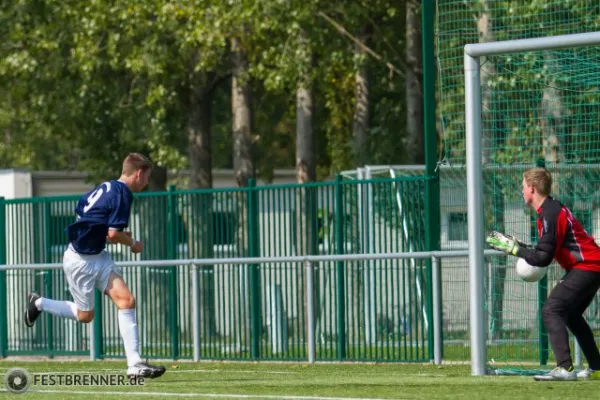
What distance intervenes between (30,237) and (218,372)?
6734mm

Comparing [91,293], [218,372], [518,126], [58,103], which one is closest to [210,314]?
[218,372]

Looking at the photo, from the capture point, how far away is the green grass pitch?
11375 mm

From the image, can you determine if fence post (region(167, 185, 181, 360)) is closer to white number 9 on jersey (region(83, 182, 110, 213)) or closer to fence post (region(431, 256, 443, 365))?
fence post (region(431, 256, 443, 365))

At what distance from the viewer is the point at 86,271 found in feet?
42.5

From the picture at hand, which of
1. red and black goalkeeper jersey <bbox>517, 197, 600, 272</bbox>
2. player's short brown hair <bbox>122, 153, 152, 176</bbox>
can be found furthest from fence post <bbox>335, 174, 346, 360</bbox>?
red and black goalkeeper jersey <bbox>517, 197, 600, 272</bbox>

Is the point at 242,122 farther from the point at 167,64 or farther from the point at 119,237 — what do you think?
the point at 119,237

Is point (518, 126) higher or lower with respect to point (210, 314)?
higher

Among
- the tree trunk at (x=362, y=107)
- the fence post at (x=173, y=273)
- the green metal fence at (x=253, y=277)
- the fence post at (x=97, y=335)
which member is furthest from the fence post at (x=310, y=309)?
the tree trunk at (x=362, y=107)

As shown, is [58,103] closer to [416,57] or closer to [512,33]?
[416,57]

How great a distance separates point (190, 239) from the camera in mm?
20500

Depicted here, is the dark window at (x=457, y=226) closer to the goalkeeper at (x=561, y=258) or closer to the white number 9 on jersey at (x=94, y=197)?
the goalkeeper at (x=561, y=258)

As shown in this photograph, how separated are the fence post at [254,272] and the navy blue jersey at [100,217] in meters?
6.40

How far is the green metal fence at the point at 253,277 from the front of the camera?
18094mm

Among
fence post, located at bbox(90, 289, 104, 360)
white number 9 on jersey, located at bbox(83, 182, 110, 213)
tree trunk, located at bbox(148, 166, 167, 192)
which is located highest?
tree trunk, located at bbox(148, 166, 167, 192)
